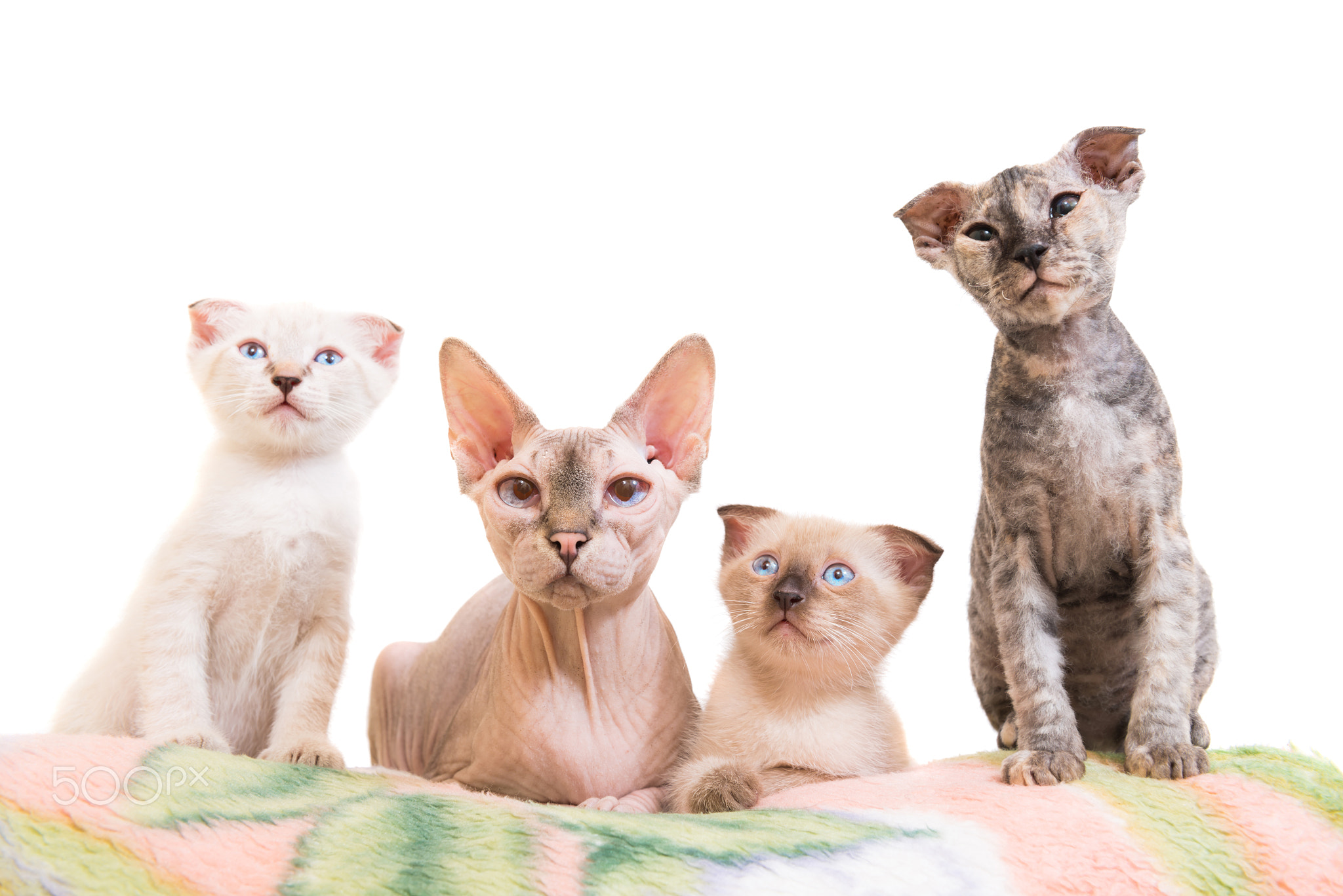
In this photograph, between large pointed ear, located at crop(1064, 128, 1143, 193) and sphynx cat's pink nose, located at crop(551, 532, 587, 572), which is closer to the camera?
sphynx cat's pink nose, located at crop(551, 532, 587, 572)

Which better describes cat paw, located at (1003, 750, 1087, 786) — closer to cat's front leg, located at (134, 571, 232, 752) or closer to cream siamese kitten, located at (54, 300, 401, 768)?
cream siamese kitten, located at (54, 300, 401, 768)

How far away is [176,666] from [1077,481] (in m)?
1.40

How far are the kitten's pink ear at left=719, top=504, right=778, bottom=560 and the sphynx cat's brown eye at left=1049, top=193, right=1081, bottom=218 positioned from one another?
667 mm

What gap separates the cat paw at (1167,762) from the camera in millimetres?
1480

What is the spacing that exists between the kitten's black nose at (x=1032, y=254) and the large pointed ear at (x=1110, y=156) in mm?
225

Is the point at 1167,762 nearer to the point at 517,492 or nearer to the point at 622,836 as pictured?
the point at 622,836

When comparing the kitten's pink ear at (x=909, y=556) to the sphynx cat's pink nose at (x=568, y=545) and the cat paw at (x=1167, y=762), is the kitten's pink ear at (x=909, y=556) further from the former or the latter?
the sphynx cat's pink nose at (x=568, y=545)

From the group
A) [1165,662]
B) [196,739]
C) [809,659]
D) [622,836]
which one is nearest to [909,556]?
[809,659]

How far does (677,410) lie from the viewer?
5.65ft

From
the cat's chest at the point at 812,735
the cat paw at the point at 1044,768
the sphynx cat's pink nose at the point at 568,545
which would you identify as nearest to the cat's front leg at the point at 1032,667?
the cat paw at the point at 1044,768

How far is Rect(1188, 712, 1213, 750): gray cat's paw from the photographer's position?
65.2 inches

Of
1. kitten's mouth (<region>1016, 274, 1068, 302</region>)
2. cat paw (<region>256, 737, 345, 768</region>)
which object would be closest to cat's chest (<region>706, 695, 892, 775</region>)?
cat paw (<region>256, 737, 345, 768</region>)

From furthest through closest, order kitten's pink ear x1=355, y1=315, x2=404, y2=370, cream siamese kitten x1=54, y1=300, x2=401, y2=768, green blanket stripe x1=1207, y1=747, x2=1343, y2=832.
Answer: kitten's pink ear x1=355, y1=315, x2=404, y2=370, cream siamese kitten x1=54, y1=300, x2=401, y2=768, green blanket stripe x1=1207, y1=747, x2=1343, y2=832

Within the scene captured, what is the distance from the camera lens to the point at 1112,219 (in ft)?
5.32
